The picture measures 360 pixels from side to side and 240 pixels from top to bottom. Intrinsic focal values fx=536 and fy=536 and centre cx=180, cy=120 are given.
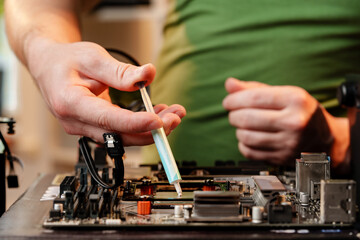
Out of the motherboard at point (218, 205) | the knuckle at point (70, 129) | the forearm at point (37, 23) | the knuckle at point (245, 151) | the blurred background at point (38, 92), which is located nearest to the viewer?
the motherboard at point (218, 205)

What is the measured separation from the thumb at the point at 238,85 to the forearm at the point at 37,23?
0.27 m

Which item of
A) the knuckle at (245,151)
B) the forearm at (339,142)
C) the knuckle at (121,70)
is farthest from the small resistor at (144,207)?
the knuckle at (245,151)

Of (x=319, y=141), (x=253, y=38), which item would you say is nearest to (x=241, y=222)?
(x=319, y=141)

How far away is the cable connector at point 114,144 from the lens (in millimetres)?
600

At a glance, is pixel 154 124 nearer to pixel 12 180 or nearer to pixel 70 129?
pixel 70 129

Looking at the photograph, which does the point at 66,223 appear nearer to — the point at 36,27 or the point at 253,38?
the point at 36,27

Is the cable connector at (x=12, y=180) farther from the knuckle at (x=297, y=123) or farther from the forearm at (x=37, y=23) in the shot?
the knuckle at (x=297, y=123)

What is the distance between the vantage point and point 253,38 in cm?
101

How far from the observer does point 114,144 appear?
600 millimetres

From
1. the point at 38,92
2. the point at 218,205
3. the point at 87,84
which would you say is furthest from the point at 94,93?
the point at 38,92

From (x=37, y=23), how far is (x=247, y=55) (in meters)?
0.40

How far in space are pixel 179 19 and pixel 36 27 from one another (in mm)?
358

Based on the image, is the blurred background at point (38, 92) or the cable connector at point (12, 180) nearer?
the cable connector at point (12, 180)

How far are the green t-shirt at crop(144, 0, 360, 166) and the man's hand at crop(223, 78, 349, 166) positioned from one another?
0.08 m
